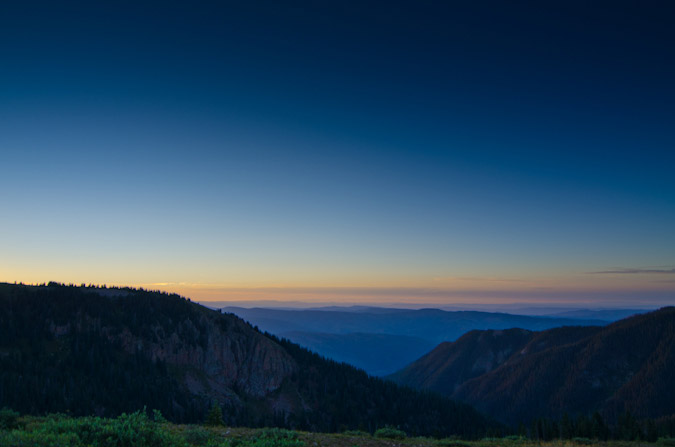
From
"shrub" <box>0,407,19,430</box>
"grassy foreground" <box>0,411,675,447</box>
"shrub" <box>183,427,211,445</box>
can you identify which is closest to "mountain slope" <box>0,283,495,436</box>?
"grassy foreground" <box>0,411,675,447</box>

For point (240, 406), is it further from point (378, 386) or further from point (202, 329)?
point (378, 386)

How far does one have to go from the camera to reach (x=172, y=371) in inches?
5394

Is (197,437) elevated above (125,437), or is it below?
below

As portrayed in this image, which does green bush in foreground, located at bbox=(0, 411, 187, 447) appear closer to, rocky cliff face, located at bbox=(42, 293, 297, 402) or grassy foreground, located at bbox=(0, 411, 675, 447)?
grassy foreground, located at bbox=(0, 411, 675, 447)

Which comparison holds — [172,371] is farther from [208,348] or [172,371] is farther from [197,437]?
[197,437]

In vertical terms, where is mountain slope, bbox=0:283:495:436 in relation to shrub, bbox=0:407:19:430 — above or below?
below

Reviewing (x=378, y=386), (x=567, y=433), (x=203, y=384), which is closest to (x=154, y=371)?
(x=203, y=384)

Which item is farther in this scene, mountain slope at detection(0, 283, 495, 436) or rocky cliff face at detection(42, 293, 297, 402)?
rocky cliff face at detection(42, 293, 297, 402)

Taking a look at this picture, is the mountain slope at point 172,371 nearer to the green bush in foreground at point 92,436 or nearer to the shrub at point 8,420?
the shrub at point 8,420

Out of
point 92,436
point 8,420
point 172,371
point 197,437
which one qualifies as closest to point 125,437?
point 92,436

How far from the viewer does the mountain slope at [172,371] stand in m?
106

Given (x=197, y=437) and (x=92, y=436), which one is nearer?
(x=92, y=436)

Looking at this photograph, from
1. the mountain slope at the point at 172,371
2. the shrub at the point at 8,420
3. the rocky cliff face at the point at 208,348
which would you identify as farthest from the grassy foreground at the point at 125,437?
the rocky cliff face at the point at 208,348

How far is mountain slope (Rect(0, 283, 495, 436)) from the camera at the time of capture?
4173 inches
